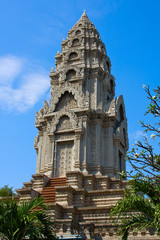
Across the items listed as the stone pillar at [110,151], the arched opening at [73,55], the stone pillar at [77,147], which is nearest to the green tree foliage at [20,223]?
the stone pillar at [77,147]

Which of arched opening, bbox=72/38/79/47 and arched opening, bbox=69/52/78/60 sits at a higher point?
arched opening, bbox=72/38/79/47

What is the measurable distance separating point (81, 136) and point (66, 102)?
13.2 ft

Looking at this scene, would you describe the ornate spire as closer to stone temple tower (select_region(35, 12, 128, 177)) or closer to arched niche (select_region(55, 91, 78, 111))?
stone temple tower (select_region(35, 12, 128, 177))

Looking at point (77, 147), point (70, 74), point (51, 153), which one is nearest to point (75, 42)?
point (70, 74)

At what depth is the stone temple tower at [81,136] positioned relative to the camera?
69.8 feet

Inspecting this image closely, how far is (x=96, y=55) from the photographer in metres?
30.3

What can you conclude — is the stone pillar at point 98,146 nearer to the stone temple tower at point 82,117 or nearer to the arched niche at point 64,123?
the stone temple tower at point 82,117

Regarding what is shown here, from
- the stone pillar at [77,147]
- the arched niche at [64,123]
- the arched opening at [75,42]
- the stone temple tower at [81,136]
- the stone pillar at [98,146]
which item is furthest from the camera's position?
the arched opening at [75,42]

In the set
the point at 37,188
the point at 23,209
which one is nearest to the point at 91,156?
the point at 37,188

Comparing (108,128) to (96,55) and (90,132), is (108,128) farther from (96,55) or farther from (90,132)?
(96,55)

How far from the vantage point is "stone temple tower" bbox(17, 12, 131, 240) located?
21.3m

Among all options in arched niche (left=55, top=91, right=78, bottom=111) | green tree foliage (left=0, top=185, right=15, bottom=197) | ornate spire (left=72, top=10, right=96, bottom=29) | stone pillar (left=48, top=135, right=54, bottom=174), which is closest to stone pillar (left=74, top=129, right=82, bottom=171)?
stone pillar (left=48, top=135, right=54, bottom=174)

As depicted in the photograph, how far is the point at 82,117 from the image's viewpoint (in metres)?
26.4

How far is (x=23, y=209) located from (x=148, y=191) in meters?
4.53
